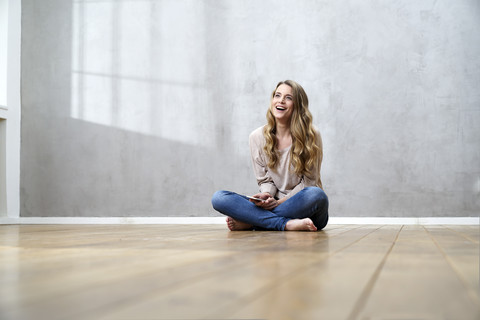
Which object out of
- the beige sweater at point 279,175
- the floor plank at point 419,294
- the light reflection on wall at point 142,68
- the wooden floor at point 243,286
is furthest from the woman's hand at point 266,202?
the light reflection on wall at point 142,68

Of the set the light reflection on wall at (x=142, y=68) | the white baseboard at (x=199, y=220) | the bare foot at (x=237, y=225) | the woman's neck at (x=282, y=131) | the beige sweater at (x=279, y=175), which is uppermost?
the light reflection on wall at (x=142, y=68)

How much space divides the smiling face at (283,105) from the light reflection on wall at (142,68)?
5.59 feet

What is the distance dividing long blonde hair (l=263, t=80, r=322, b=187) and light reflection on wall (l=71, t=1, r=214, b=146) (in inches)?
68.0

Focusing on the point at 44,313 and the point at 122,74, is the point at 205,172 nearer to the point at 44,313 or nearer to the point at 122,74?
the point at 122,74

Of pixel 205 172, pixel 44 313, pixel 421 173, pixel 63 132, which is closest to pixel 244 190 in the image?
pixel 205 172

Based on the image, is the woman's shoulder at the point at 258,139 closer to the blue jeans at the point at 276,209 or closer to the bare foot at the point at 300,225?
the blue jeans at the point at 276,209

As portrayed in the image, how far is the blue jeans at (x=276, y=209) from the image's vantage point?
2246 mm

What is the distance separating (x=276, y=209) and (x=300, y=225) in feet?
0.59

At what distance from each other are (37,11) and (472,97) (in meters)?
3.77

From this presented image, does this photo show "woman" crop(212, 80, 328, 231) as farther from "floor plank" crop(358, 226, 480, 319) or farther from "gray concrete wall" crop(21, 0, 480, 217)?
"gray concrete wall" crop(21, 0, 480, 217)

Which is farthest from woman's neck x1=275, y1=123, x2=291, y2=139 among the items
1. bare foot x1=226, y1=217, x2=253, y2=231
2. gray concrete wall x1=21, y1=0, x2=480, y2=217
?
gray concrete wall x1=21, y1=0, x2=480, y2=217

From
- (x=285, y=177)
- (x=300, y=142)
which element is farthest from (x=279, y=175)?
(x=300, y=142)

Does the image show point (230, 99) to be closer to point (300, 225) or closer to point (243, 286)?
point (300, 225)

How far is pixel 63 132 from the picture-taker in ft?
14.9
